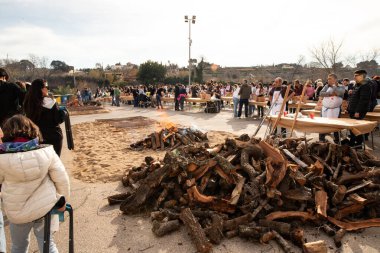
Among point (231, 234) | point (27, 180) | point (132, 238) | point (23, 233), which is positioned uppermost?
point (27, 180)

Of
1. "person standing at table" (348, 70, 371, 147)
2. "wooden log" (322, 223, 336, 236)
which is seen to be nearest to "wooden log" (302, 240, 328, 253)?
"wooden log" (322, 223, 336, 236)

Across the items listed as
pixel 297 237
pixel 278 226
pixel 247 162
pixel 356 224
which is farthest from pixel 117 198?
pixel 356 224

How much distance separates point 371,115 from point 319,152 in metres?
3.57

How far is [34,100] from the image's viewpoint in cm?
388

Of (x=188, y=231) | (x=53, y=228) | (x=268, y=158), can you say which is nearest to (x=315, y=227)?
(x=268, y=158)

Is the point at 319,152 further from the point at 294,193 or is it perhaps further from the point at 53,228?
the point at 53,228

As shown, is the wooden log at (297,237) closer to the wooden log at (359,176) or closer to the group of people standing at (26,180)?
the wooden log at (359,176)

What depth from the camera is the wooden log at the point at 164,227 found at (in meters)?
3.44

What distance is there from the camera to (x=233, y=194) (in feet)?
12.3

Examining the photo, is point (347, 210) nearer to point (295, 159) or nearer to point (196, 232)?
point (295, 159)

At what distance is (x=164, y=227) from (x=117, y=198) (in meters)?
1.33

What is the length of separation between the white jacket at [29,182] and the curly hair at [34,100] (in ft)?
6.09

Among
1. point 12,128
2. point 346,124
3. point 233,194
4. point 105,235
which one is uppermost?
point 12,128

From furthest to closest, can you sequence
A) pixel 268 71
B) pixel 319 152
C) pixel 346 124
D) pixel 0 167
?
pixel 268 71, pixel 346 124, pixel 319 152, pixel 0 167
